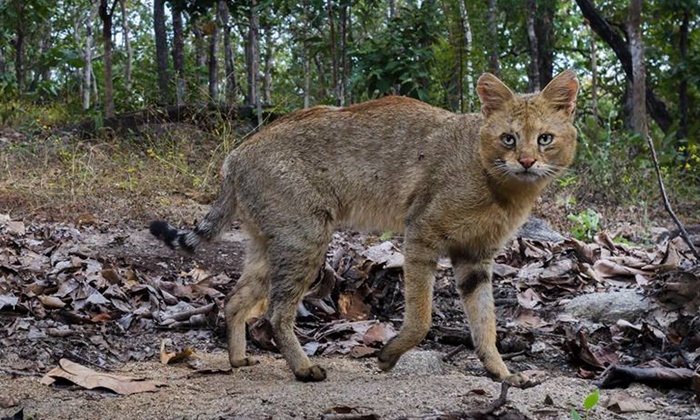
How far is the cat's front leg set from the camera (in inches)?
195

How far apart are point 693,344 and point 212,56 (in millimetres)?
14877

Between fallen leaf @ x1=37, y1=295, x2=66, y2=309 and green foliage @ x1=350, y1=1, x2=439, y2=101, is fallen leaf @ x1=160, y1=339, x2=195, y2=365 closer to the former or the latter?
A: fallen leaf @ x1=37, y1=295, x2=66, y2=309

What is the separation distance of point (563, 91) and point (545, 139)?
38cm

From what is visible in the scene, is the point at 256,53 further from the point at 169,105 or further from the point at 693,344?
the point at 693,344

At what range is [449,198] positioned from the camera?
16.8 ft

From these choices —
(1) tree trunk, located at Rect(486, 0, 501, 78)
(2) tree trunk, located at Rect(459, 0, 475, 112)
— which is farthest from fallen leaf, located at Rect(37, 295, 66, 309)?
(1) tree trunk, located at Rect(486, 0, 501, 78)

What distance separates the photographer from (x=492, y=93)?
5270 millimetres

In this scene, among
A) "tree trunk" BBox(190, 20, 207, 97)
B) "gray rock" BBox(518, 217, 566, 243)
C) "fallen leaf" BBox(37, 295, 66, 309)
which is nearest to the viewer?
"fallen leaf" BBox(37, 295, 66, 309)

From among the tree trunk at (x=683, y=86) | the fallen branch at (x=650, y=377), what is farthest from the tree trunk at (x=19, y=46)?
the fallen branch at (x=650, y=377)

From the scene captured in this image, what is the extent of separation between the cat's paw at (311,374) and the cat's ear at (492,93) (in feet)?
6.11

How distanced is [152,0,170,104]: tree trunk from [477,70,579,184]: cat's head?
1087cm

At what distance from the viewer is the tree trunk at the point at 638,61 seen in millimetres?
13992

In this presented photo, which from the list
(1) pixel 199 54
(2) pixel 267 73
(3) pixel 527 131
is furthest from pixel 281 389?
(1) pixel 199 54

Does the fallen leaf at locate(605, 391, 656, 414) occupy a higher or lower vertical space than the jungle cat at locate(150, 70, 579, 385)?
lower
